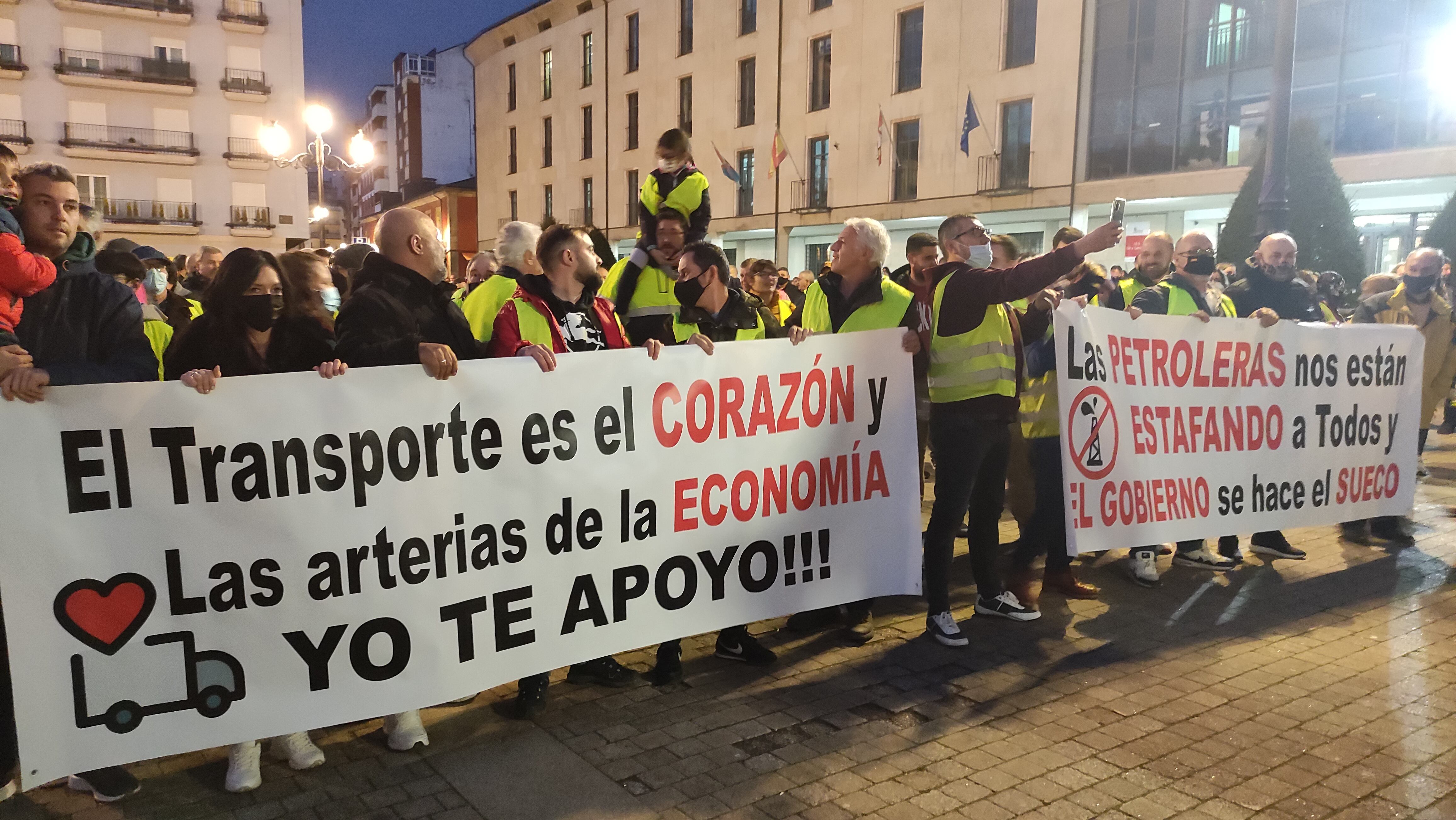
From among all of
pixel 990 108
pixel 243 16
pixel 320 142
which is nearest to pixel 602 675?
pixel 320 142

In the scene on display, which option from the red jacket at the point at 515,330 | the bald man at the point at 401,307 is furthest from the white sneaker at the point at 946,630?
the bald man at the point at 401,307

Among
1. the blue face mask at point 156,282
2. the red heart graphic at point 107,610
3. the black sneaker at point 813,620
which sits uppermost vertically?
the blue face mask at point 156,282

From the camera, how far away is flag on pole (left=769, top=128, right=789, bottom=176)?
28688 millimetres

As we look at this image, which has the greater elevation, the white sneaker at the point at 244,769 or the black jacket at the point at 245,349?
the black jacket at the point at 245,349

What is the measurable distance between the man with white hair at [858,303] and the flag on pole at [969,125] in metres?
21.2

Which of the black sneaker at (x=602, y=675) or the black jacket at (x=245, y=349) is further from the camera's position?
the black sneaker at (x=602, y=675)

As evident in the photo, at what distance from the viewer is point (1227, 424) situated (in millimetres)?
5797

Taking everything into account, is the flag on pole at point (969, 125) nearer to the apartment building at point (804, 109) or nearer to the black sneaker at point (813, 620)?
the apartment building at point (804, 109)

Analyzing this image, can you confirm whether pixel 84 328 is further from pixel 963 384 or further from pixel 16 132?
pixel 16 132

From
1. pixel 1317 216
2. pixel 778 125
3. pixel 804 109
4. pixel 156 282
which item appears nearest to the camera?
pixel 156 282

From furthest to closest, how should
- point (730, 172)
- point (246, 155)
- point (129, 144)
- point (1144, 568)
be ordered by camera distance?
1. point (246, 155)
2. point (129, 144)
3. point (730, 172)
4. point (1144, 568)

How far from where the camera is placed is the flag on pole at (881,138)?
92.3ft

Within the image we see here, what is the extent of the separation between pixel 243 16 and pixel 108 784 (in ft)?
156

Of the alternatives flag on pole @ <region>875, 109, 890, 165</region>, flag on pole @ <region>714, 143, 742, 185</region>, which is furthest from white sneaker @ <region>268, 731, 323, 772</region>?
flag on pole @ <region>875, 109, 890, 165</region>
